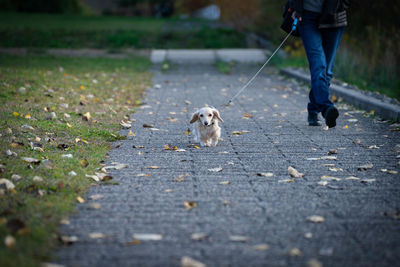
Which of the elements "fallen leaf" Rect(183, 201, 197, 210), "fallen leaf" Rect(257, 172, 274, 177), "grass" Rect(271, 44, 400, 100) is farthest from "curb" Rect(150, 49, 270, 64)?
"fallen leaf" Rect(183, 201, 197, 210)

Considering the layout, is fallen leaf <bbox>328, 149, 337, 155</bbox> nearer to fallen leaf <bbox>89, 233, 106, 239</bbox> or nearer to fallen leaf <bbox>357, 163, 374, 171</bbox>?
fallen leaf <bbox>357, 163, 374, 171</bbox>

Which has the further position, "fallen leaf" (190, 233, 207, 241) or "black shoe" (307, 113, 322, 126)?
"black shoe" (307, 113, 322, 126)

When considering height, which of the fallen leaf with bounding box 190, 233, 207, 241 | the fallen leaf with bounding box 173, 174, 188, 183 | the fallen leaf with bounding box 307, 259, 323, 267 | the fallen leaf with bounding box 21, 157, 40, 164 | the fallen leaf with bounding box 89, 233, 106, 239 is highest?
the fallen leaf with bounding box 307, 259, 323, 267

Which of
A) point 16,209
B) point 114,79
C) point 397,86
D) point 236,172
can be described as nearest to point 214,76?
point 114,79

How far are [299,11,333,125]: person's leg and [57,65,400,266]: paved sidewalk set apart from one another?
1.43 feet

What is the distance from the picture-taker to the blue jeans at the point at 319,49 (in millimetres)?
6129

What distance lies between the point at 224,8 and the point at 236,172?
1934 cm

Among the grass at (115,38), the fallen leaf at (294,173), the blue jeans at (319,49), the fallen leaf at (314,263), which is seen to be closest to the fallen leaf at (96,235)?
the fallen leaf at (314,263)

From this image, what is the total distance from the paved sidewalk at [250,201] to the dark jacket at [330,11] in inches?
50.3

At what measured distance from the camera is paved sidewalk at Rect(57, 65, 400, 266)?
8.91 feet

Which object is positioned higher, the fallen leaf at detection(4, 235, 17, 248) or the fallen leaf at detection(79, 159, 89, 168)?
the fallen leaf at detection(4, 235, 17, 248)

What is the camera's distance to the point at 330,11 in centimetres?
587

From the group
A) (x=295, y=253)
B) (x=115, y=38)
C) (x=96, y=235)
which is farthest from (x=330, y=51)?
(x=115, y=38)

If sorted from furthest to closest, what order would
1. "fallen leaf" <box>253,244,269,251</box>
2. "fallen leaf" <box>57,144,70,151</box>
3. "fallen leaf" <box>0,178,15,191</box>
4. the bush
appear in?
the bush, "fallen leaf" <box>57,144,70,151</box>, "fallen leaf" <box>0,178,15,191</box>, "fallen leaf" <box>253,244,269,251</box>
